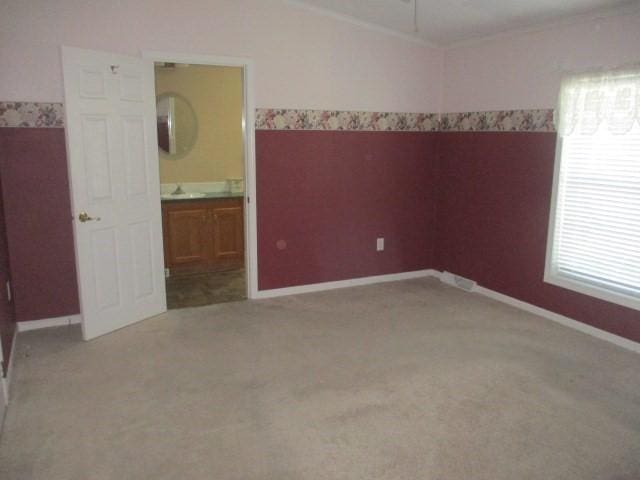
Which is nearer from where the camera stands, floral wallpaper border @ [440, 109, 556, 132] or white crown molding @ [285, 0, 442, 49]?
floral wallpaper border @ [440, 109, 556, 132]

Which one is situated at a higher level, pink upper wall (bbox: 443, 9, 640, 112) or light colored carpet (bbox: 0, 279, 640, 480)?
pink upper wall (bbox: 443, 9, 640, 112)

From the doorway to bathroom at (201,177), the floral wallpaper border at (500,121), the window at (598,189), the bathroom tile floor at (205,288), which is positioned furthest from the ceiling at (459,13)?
the bathroom tile floor at (205,288)

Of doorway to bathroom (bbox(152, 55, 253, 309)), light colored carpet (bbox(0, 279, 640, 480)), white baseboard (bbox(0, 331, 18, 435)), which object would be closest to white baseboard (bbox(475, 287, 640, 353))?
light colored carpet (bbox(0, 279, 640, 480))

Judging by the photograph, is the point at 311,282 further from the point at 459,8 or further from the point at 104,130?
the point at 459,8

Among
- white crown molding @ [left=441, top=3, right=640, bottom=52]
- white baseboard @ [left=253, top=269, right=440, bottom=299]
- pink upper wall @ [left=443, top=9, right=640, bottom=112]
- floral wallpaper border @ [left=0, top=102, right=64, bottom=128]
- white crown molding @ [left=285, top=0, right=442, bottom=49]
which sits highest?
white crown molding @ [left=285, top=0, right=442, bottom=49]

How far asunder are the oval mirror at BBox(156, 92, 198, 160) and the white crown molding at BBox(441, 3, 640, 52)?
113 inches

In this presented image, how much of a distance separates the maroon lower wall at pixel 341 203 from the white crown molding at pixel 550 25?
95cm

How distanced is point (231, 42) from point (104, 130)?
4.29 ft

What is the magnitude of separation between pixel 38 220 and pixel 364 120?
2.93 m

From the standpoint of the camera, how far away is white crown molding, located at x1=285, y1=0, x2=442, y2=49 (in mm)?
4340

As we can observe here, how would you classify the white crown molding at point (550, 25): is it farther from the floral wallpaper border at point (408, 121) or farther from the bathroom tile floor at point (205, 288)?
the bathroom tile floor at point (205, 288)

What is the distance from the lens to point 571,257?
4.00 metres

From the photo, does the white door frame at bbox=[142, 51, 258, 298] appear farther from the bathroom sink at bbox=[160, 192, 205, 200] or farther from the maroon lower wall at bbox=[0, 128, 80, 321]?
the bathroom sink at bbox=[160, 192, 205, 200]

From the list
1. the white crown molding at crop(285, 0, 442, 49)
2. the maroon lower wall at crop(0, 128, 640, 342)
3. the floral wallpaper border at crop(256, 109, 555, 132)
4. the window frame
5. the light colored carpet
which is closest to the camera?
the light colored carpet
